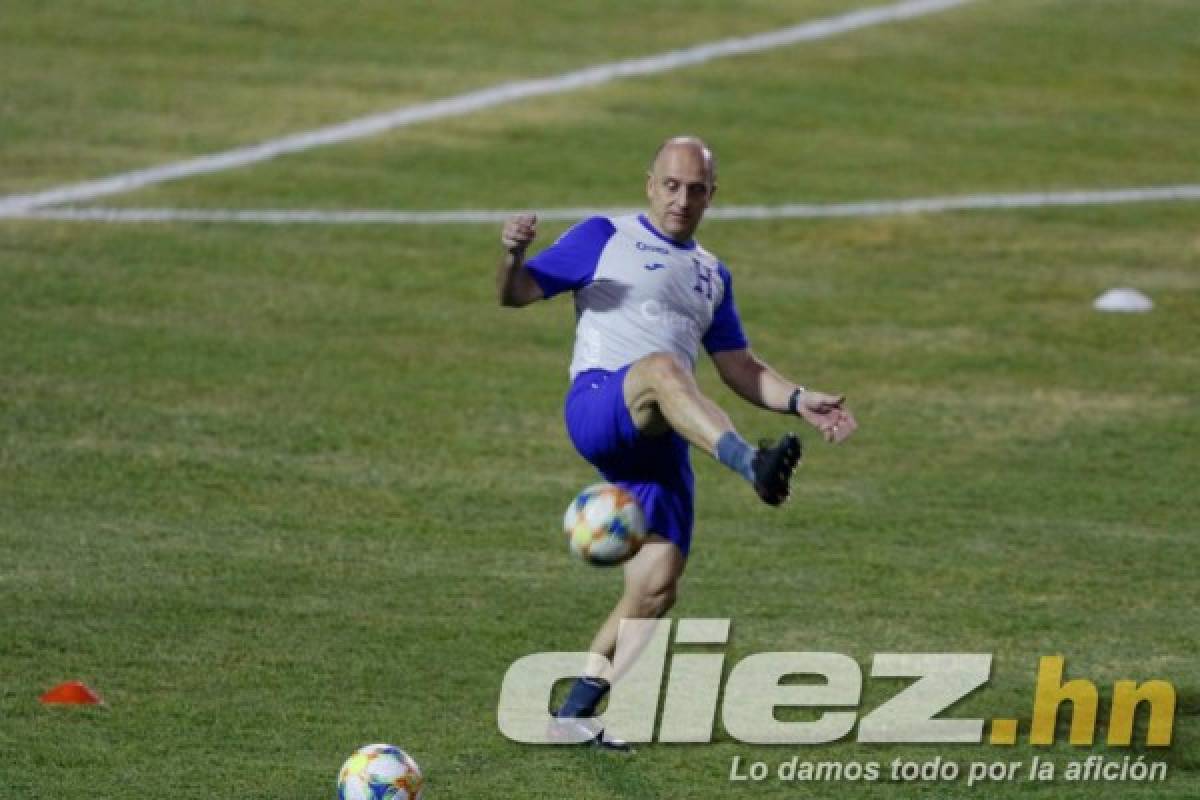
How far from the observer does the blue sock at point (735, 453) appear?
998cm

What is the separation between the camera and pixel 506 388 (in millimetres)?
18141

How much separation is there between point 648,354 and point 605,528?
0.92m

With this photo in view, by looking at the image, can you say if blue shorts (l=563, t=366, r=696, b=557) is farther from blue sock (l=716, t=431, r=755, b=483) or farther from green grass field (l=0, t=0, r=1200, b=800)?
green grass field (l=0, t=0, r=1200, b=800)

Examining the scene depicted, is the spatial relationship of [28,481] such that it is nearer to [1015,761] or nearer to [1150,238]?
[1015,761]

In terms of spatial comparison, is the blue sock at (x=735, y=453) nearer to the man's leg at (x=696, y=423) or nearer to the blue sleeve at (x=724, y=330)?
the man's leg at (x=696, y=423)

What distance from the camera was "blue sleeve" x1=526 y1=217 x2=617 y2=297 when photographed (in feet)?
35.9

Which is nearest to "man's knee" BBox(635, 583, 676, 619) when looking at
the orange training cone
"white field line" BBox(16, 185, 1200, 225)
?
the orange training cone

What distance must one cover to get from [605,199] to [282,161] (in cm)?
346

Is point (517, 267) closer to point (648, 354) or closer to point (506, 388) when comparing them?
point (648, 354)

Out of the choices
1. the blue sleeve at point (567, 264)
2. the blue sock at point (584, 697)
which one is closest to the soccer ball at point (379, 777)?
the blue sock at point (584, 697)

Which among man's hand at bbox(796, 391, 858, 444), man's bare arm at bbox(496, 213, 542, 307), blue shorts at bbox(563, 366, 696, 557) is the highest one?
man's bare arm at bbox(496, 213, 542, 307)

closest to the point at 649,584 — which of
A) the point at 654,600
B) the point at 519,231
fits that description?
the point at 654,600

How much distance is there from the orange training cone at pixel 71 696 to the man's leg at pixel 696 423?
9.35ft

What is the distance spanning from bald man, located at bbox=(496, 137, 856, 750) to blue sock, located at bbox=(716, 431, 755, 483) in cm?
26
